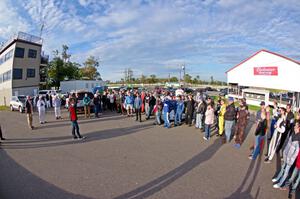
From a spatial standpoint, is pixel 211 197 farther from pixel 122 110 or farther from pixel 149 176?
pixel 122 110

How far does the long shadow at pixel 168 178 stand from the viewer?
164 inches

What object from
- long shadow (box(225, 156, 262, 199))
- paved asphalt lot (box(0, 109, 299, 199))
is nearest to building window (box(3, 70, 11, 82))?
paved asphalt lot (box(0, 109, 299, 199))

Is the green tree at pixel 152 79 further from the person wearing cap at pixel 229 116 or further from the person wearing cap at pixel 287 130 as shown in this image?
the person wearing cap at pixel 287 130

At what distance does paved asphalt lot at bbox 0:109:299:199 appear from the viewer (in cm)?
426

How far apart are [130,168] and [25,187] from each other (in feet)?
8.36

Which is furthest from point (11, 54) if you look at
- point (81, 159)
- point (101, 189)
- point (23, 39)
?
point (101, 189)

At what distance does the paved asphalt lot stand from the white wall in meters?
16.0

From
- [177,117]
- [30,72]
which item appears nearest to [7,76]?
[30,72]

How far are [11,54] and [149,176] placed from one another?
33.5 meters

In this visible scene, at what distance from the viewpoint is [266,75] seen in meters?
23.6

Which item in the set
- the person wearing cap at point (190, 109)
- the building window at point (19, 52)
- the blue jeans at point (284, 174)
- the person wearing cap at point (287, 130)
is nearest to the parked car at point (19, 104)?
the building window at point (19, 52)

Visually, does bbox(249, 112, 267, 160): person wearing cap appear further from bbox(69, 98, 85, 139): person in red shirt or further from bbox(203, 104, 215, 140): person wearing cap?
bbox(69, 98, 85, 139): person in red shirt

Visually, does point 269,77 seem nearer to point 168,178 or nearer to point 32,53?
point 168,178

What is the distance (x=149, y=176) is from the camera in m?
4.98
